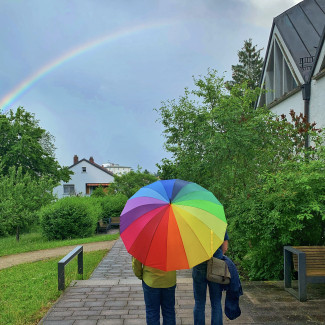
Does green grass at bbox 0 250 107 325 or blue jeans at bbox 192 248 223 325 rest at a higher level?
blue jeans at bbox 192 248 223 325

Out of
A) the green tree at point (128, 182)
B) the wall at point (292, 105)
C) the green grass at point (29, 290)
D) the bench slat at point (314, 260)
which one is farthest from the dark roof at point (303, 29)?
the green tree at point (128, 182)

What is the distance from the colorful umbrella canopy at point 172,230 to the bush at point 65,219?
15.2m

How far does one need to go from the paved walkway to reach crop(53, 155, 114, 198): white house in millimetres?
55924

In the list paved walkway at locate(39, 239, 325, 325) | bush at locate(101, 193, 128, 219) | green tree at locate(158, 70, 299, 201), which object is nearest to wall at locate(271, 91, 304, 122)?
green tree at locate(158, 70, 299, 201)

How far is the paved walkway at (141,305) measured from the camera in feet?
14.7

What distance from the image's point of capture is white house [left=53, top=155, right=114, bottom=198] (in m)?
61.4

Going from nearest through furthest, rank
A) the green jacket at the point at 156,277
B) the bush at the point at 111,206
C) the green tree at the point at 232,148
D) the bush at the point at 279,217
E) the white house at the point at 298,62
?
1. the green jacket at the point at 156,277
2. the bush at the point at 279,217
3. the green tree at the point at 232,148
4. the white house at the point at 298,62
5. the bush at the point at 111,206

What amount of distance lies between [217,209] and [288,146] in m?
7.20

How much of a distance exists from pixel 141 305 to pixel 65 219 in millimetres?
13214

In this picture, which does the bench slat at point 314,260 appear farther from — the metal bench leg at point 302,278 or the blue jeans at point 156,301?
the blue jeans at point 156,301

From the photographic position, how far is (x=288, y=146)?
9633 millimetres

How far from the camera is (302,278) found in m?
5.26

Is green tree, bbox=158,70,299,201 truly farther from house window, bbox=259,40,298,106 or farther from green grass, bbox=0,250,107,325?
house window, bbox=259,40,298,106

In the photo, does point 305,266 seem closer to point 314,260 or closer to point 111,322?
point 314,260
